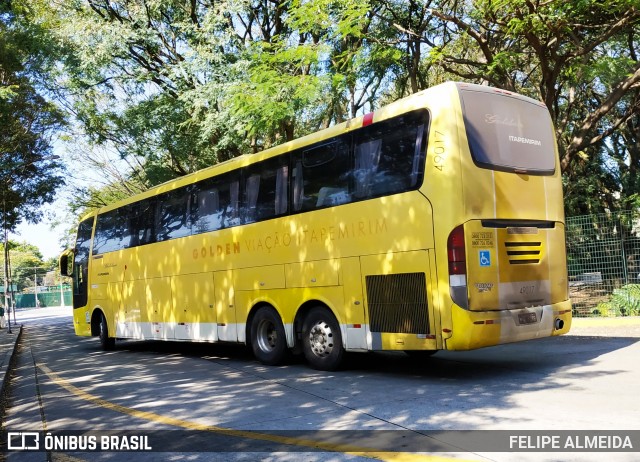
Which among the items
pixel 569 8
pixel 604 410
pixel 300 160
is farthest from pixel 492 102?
pixel 569 8

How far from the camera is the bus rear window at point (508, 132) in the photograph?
A: 7.48 metres

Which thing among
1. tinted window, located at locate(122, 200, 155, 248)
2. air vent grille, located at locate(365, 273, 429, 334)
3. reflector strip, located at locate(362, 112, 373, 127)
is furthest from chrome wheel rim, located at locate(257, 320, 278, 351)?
tinted window, located at locate(122, 200, 155, 248)

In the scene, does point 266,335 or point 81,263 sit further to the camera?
point 81,263

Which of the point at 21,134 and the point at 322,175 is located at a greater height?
the point at 21,134

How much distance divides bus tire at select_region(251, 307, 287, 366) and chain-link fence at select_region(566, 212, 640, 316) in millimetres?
7398

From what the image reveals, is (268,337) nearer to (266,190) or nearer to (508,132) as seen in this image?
(266,190)

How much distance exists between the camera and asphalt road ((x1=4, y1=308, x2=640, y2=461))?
508cm

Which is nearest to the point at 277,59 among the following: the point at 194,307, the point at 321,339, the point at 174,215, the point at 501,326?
the point at 174,215

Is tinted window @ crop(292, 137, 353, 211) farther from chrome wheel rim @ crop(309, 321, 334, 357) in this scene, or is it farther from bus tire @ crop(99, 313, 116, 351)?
bus tire @ crop(99, 313, 116, 351)

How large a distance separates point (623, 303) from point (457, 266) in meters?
8.18

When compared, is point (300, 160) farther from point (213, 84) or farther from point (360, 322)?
point (213, 84)

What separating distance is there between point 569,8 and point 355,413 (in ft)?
33.9

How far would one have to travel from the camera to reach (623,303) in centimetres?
1325

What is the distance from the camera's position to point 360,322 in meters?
8.33
